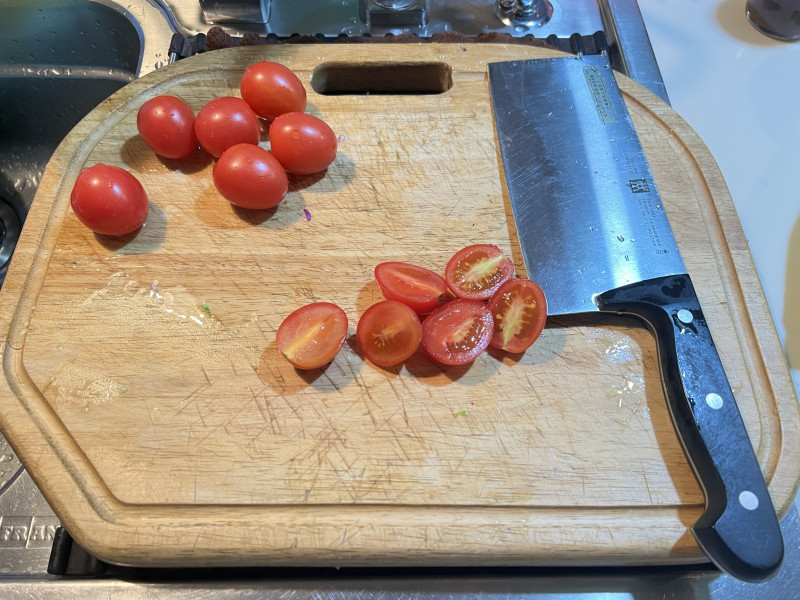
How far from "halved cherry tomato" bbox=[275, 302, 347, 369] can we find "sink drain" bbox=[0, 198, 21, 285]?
52.2 inches

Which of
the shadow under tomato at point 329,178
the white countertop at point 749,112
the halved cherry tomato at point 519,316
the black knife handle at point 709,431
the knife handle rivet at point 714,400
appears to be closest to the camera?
the black knife handle at point 709,431

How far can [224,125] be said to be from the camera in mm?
1417

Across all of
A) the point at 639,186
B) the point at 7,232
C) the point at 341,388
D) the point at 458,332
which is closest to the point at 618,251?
the point at 639,186

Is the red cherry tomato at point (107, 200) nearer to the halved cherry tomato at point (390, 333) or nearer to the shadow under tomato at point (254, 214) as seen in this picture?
the shadow under tomato at point (254, 214)

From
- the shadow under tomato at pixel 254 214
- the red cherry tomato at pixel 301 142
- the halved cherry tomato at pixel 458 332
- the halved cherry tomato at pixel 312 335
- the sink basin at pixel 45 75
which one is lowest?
the sink basin at pixel 45 75

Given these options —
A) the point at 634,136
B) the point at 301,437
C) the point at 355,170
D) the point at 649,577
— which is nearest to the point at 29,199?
the point at 355,170

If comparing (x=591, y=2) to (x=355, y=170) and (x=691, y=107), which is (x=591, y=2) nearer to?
(x=691, y=107)

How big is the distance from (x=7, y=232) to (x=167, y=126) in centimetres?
106

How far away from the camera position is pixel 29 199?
6.86ft

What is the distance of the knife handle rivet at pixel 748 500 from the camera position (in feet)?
3.38

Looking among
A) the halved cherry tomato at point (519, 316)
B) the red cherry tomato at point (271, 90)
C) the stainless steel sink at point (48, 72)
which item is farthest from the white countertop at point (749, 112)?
the stainless steel sink at point (48, 72)

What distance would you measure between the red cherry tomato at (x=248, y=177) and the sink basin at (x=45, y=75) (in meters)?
0.95

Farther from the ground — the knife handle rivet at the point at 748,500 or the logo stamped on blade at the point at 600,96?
the logo stamped on blade at the point at 600,96

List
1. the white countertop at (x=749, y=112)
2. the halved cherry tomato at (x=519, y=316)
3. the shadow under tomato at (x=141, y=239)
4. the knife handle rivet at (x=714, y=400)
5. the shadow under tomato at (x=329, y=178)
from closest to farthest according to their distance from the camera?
the knife handle rivet at (x=714, y=400) < the halved cherry tomato at (x=519, y=316) < the shadow under tomato at (x=141, y=239) < the shadow under tomato at (x=329, y=178) < the white countertop at (x=749, y=112)
